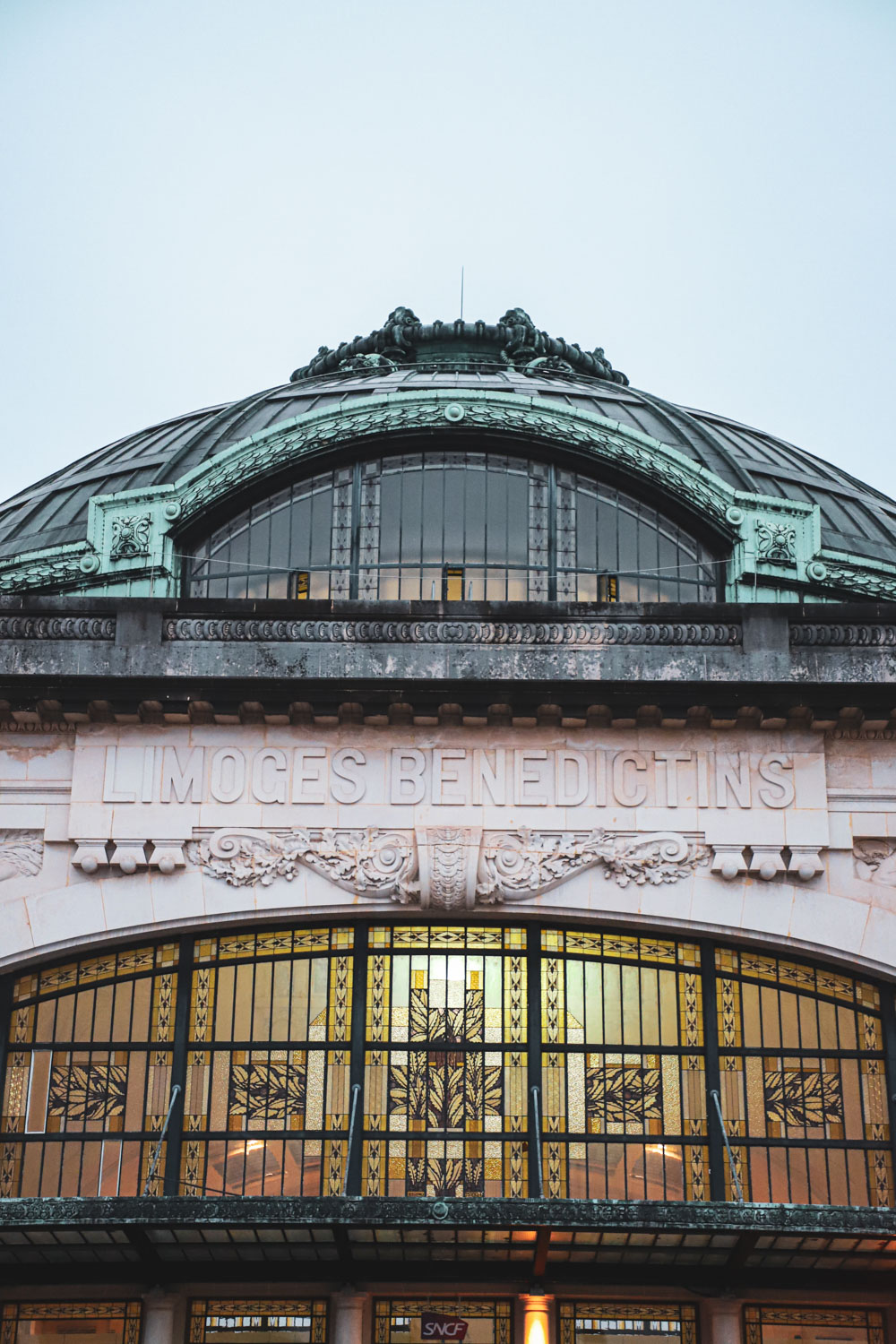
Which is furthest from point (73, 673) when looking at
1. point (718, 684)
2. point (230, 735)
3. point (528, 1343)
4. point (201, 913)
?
point (528, 1343)

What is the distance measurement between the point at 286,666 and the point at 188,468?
29.6 ft

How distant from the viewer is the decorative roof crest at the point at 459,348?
106ft

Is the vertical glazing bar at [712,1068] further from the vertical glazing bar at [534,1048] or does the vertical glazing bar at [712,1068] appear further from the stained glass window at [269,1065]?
the stained glass window at [269,1065]

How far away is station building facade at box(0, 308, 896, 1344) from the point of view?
59.0 feet

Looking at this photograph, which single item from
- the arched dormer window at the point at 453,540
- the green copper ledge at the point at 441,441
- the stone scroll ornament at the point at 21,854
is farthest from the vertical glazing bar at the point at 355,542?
the stone scroll ornament at the point at 21,854

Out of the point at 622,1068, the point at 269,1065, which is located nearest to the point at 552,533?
the point at 622,1068

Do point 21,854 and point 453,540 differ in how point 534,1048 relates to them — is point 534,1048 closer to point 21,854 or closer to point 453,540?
point 21,854

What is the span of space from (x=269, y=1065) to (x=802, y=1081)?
581cm

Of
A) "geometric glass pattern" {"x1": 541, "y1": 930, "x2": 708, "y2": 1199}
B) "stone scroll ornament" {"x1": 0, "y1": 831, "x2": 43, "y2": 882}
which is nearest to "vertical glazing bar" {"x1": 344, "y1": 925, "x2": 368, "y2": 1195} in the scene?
"geometric glass pattern" {"x1": 541, "y1": 930, "x2": 708, "y2": 1199}

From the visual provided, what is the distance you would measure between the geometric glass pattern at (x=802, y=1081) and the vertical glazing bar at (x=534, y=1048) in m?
2.00

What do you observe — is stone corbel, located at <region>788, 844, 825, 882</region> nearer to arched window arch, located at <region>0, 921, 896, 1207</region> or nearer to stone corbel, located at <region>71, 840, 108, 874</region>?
arched window arch, located at <region>0, 921, 896, 1207</region>

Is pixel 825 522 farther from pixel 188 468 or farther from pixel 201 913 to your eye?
pixel 201 913

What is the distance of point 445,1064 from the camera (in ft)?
60.7

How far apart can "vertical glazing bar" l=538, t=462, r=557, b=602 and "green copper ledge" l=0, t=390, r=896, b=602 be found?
1.62 ft
